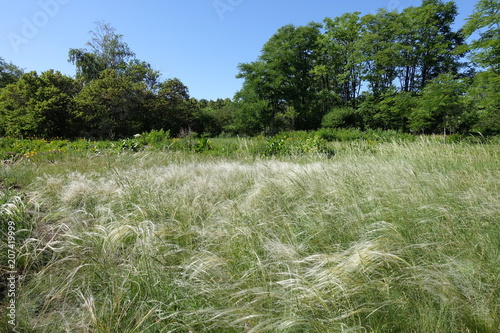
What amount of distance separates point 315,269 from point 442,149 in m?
5.00

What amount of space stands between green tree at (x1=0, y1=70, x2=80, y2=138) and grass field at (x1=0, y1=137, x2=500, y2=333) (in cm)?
1494

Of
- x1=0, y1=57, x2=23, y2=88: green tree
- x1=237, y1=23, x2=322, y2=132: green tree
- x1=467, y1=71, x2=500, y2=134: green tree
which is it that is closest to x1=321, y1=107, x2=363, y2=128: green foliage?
x1=237, y1=23, x2=322, y2=132: green tree

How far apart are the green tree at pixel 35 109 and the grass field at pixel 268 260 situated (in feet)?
49.0

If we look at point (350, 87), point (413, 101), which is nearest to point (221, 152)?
point (413, 101)

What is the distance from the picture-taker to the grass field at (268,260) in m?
1.03

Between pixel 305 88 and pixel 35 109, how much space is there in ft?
76.5

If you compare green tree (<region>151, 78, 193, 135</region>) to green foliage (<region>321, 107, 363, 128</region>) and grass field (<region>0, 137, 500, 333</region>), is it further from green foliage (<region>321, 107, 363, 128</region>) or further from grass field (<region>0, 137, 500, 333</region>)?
grass field (<region>0, 137, 500, 333</region>)

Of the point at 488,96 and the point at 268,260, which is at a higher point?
the point at 488,96

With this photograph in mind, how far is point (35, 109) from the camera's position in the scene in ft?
44.5

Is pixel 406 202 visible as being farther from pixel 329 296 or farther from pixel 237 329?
pixel 237 329

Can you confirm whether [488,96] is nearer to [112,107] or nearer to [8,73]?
[112,107]

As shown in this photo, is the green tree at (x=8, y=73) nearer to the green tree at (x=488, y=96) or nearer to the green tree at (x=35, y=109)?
the green tree at (x=35, y=109)

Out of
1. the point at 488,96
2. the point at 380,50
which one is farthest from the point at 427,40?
the point at 488,96

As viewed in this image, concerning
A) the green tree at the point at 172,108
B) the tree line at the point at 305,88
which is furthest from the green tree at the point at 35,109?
the green tree at the point at 172,108
